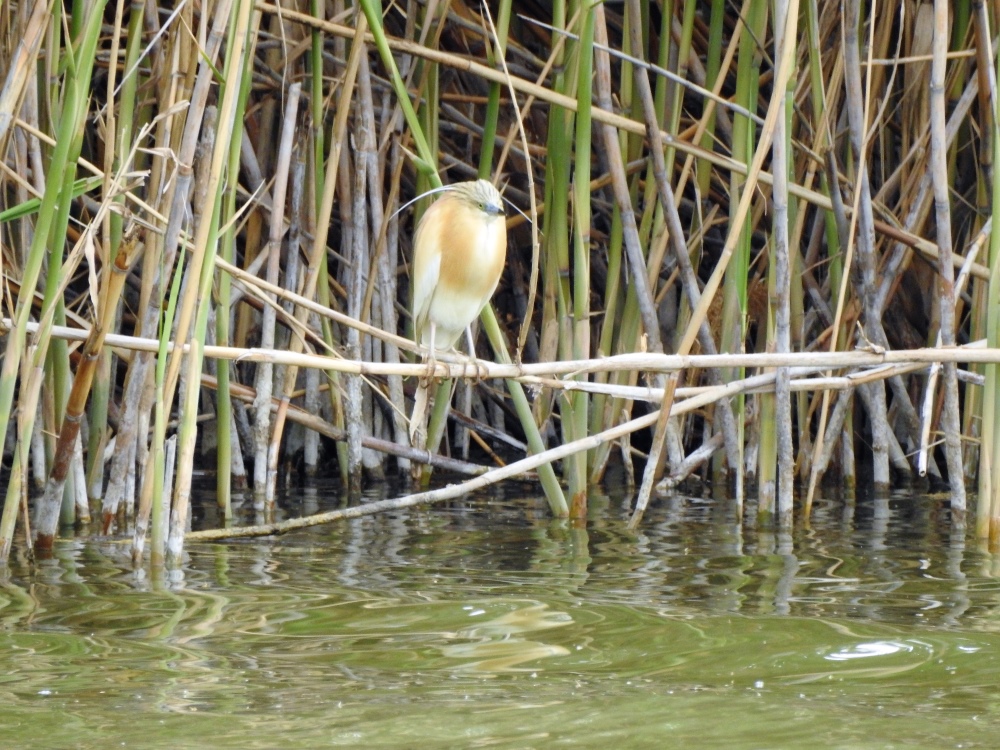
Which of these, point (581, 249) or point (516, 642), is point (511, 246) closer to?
point (581, 249)

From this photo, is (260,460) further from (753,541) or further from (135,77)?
(753,541)

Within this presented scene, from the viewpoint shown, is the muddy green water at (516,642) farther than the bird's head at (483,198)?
No

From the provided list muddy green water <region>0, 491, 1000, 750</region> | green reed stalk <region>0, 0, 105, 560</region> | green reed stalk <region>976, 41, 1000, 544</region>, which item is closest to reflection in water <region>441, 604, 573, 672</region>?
muddy green water <region>0, 491, 1000, 750</region>

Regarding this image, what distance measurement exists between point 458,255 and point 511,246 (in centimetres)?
173

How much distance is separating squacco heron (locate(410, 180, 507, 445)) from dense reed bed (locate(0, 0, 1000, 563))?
0.54 feet

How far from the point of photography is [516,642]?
8.98ft

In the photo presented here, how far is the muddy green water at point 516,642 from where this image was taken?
2.11m

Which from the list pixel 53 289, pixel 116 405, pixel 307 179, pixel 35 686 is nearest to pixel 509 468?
pixel 53 289

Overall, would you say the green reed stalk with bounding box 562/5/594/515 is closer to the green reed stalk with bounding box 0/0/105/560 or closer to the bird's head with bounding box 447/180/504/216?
the bird's head with bounding box 447/180/504/216

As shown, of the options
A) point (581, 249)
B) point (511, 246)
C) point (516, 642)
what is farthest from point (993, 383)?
point (511, 246)

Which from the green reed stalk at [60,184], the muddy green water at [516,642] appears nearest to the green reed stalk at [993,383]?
the muddy green water at [516,642]

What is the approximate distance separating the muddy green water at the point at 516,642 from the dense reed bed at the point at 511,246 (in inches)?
10.2

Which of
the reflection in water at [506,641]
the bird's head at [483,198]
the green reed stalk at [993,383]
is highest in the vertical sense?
the bird's head at [483,198]

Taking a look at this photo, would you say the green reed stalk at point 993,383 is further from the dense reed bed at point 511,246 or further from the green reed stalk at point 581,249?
the green reed stalk at point 581,249
